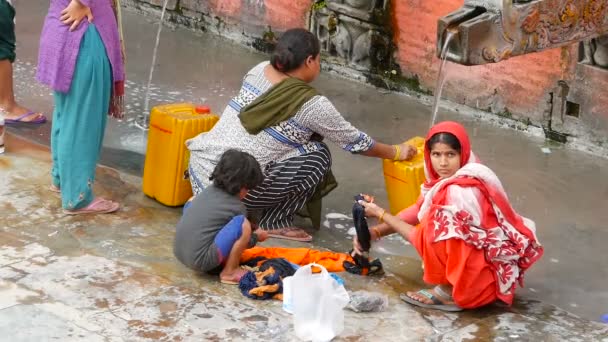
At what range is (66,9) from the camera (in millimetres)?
5324

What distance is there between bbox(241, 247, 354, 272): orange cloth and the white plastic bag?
792 mm

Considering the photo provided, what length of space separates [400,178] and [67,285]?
1.79 meters

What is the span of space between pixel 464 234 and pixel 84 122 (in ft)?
6.84

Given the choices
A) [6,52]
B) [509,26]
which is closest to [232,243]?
[509,26]

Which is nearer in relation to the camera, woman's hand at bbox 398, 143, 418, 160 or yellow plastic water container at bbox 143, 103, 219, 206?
woman's hand at bbox 398, 143, 418, 160

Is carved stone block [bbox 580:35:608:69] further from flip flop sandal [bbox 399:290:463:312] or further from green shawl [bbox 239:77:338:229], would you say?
flip flop sandal [bbox 399:290:463:312]

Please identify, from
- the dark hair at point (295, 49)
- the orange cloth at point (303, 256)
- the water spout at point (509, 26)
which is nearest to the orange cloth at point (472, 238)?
the orange cloth at point (303, 256)

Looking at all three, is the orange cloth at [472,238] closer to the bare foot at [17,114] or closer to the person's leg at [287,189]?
the person's leg at [287,189]

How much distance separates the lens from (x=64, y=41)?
5.36m

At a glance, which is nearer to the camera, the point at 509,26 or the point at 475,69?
the point at 509,26

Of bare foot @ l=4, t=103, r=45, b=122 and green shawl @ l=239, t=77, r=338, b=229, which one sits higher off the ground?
green shawl @ l=239, t=77, r=338, b=229

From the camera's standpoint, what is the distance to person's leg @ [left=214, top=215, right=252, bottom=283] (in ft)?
15.8

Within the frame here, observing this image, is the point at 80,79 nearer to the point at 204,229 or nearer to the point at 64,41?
the point at 64,41

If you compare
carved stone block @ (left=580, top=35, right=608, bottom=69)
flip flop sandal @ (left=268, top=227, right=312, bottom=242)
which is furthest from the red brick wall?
flip flop sandal @ (left=268, top=227, right=312, bottom=242)
